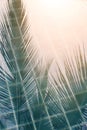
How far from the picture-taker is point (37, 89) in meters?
2.53

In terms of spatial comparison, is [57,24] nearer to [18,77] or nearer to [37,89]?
[18,77]

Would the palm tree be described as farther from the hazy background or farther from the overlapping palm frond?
the hazy background

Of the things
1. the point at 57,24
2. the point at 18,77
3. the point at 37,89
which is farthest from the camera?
the point at 57,24

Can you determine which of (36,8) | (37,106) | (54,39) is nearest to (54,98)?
(37,106)

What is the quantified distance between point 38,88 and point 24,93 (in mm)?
116

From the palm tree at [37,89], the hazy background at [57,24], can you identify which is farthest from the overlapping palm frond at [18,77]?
the hazy background at [57,24]

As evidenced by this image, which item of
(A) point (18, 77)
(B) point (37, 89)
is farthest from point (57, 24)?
(B) point (37, 89)

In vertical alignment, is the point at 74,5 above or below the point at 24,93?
above

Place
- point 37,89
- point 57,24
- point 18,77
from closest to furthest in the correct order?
point 37,89, point 18,77, point 57,24

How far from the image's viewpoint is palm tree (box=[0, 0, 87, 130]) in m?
2.30

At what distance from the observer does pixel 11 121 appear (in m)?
2.32

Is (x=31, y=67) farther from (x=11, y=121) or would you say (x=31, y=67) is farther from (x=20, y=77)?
(x=11, y=121)

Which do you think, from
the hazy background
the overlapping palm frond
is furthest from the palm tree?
the hazy background

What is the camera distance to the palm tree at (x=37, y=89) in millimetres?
2299
